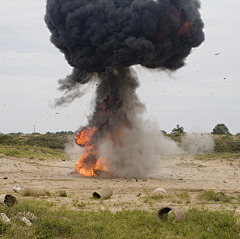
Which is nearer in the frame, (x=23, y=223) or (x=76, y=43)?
(x=23, y=223)

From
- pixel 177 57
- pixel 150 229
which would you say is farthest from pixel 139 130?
pixel 150 229

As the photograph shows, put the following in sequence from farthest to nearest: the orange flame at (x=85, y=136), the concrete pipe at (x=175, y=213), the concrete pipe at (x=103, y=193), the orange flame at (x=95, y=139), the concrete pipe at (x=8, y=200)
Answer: the orange flame at (x=85, y=136), the orange flame at (x=95, y=139), the concrete pipe at (x=103, y=193), the concrete pipe at (x=8, y=200), the concrete pipe at (x=175, y=213)

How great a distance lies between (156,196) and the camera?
52.4 ft

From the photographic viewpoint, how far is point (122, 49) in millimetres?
23953

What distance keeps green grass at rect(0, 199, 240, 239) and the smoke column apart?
553 inches

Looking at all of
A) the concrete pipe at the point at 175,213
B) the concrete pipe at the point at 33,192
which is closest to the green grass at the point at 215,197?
→ the concrete pipe at the point at 175,213

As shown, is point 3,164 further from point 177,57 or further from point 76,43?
point 177,57

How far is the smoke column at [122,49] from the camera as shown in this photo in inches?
953

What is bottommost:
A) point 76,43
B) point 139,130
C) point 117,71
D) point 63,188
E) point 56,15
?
point 63,188

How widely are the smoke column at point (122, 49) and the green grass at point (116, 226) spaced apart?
1406 centimetres

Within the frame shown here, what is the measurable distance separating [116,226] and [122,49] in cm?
1649

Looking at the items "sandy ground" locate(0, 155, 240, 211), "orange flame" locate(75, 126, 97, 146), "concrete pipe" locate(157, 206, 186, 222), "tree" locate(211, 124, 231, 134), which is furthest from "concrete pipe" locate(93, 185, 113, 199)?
"tree" locate(211, 124, 231, 134)

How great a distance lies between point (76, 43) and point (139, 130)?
9.38 m

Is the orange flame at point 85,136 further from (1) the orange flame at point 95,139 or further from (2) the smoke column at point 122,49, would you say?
(2) the smoke column at point 122,49
